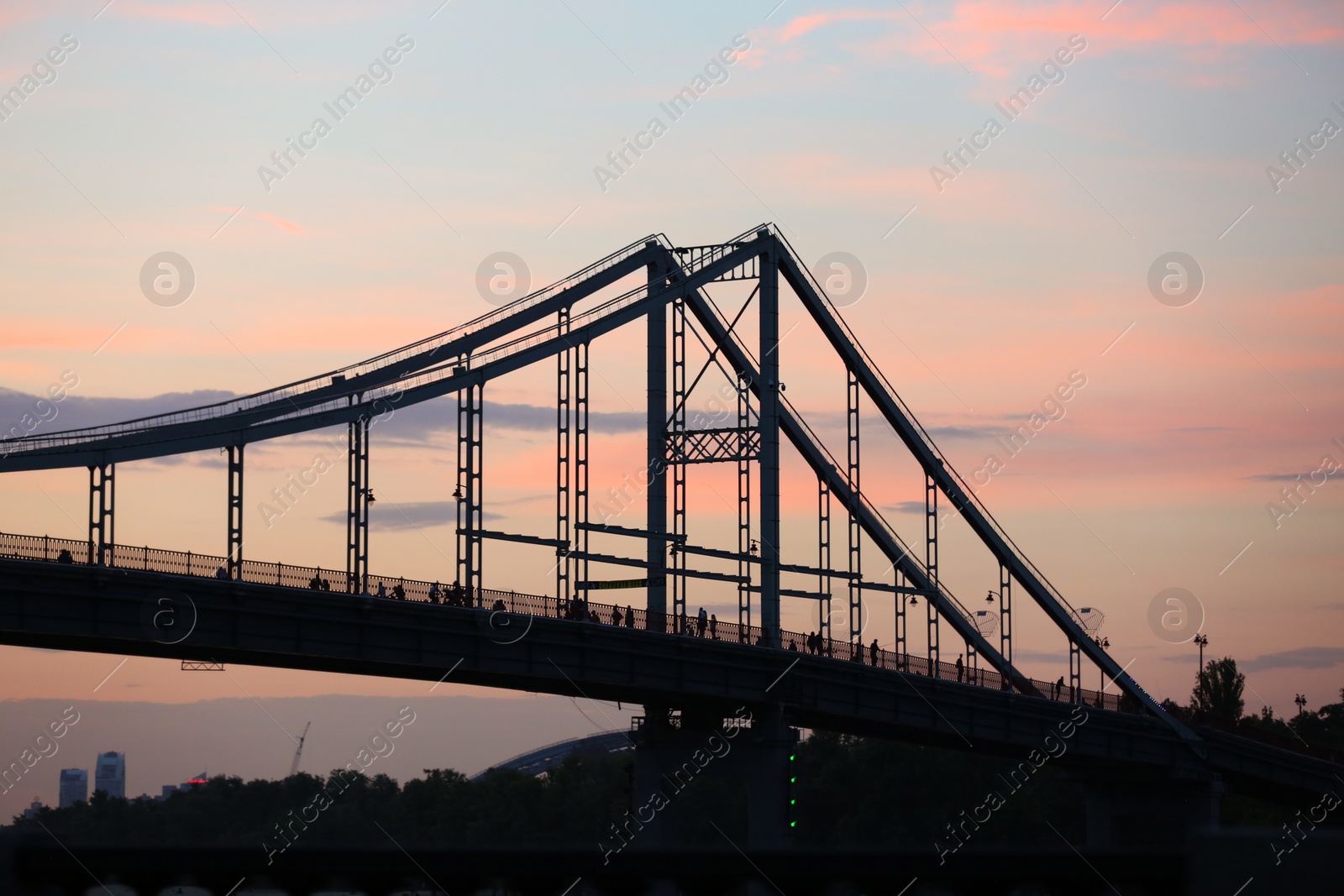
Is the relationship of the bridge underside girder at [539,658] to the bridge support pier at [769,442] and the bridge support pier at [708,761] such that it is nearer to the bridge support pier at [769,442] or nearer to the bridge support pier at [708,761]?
the bridge support pier at [708,761]

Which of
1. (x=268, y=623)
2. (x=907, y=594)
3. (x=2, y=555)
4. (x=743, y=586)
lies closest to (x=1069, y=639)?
(x=907, y=594)

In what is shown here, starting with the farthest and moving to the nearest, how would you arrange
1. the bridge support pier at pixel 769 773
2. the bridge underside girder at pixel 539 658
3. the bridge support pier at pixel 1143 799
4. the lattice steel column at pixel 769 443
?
the bridge support pier at pixel 1143 799, the lattice steel column at pixel 769 443, the bridge support pier at pixel 769 773, the bridge underside girder at pixel 539 658

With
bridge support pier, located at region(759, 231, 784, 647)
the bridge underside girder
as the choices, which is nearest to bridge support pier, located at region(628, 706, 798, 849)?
the bridge underside girder

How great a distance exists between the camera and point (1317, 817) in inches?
4717

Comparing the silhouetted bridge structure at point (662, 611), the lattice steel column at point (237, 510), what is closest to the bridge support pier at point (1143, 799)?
the silhouetted bridge structure at point (662, 611)

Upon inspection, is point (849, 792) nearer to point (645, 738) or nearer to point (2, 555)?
point (645, 738)

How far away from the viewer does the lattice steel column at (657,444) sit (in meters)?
86.2

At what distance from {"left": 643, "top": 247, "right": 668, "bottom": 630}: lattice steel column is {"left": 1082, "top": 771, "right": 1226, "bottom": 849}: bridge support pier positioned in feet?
125

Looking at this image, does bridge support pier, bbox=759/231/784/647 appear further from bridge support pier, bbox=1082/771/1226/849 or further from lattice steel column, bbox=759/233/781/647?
bridge support pier, bbox=1082/771/1226/849

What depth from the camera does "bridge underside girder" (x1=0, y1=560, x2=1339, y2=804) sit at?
5556cm

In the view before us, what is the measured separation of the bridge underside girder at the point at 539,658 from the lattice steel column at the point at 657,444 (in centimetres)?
795

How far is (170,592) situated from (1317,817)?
91.3 metres

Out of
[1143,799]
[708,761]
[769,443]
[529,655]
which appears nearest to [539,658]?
[529,655]

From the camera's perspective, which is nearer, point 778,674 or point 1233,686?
point 778,674
